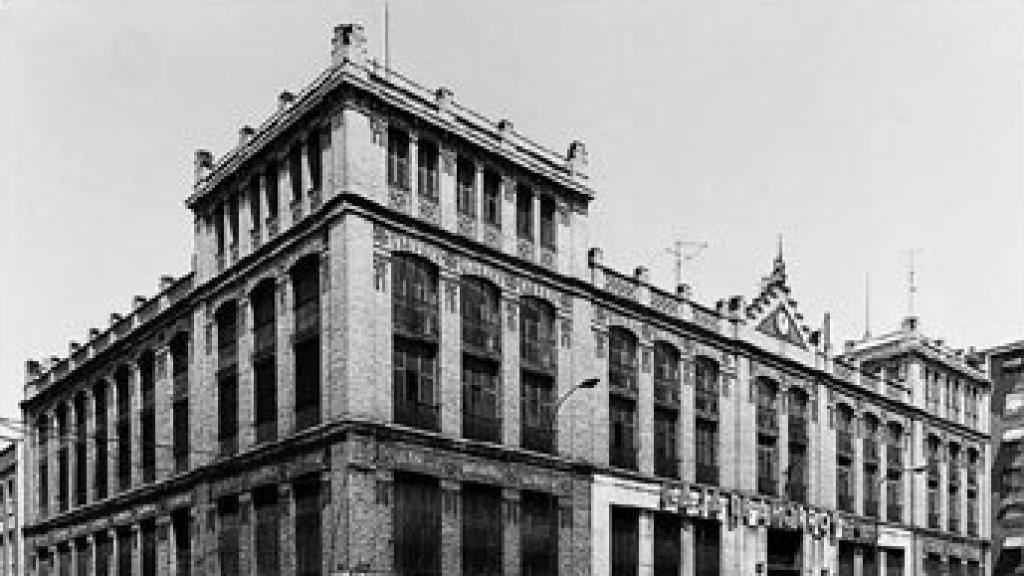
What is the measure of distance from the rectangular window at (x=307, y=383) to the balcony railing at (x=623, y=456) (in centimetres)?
1117

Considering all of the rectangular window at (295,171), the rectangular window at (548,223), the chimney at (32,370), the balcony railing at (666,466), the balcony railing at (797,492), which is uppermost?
the rectangular window at (295,171)

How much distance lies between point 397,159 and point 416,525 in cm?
1030

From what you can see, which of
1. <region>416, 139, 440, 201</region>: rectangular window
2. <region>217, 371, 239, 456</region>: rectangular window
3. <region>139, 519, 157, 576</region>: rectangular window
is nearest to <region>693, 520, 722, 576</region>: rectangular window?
<region>416, 139, 440, 201</region>: rectangular window

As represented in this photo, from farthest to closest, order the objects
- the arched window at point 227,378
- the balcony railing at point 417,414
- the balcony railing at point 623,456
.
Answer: the balcony railing at point 623,456
the arched window at point 227,378
the balcony railing at point 417,414

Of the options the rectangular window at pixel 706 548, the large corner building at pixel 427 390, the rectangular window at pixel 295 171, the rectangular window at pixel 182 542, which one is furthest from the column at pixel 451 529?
the rectangular window at pixel 706 548

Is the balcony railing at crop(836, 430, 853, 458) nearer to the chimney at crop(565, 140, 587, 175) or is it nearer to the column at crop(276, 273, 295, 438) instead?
the chimney at crop(565, 140, 587, 175)

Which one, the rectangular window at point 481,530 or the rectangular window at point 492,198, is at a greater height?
the rectangular window at point 492,198

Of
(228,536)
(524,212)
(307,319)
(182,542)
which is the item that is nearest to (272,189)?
(307,319)

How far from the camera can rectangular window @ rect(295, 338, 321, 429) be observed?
2917cm

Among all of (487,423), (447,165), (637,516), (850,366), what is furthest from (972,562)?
(447,165)

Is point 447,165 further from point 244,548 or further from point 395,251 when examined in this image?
point 244,548

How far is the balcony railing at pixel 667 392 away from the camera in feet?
126

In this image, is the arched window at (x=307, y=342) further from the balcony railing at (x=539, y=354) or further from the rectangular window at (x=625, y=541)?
the rectangular window at (x=625, y=541)

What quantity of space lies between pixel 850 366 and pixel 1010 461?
733 inches
